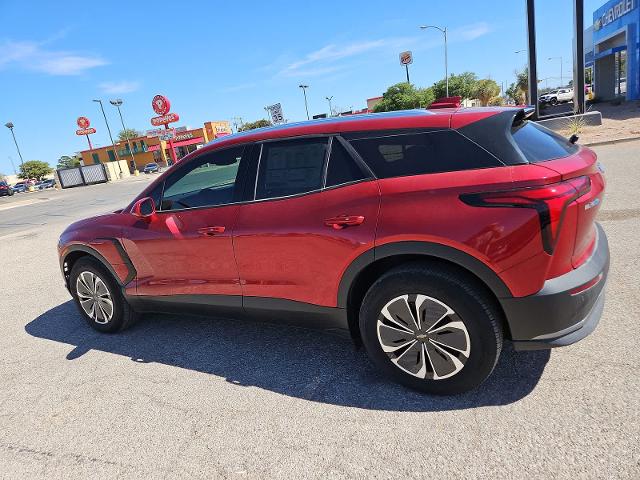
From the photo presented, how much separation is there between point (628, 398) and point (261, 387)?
86.4 inches

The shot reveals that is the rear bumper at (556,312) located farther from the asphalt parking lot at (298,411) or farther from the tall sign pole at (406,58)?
the tall sign pole at (406,58)

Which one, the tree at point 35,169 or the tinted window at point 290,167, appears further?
the tree at point 35,169

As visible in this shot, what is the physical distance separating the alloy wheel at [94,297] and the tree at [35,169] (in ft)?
329

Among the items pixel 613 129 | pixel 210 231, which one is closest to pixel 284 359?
pixel 210 231

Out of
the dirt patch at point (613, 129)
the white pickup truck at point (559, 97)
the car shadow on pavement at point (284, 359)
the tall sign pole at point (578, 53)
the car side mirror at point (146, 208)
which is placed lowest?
the dirt patch at point (613, 129)

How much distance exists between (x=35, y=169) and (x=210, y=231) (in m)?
102

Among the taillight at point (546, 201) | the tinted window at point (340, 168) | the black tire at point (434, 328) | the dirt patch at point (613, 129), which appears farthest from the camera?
the dirt patch at point (613, 129)

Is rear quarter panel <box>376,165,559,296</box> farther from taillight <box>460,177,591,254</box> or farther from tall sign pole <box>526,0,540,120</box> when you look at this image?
tall sign pole <box>526,0,540,120</box>

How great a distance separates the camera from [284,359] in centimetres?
327

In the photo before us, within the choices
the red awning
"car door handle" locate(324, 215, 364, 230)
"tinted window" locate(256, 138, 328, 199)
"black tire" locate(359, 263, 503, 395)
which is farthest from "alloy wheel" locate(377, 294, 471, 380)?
the red awning

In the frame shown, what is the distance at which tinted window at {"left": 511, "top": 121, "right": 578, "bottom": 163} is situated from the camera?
238 centimetres

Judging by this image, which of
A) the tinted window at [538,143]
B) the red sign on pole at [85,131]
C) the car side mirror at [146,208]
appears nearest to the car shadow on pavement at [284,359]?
the car side mirror at [146,208]

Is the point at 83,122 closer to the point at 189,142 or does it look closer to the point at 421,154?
the point at 189,142

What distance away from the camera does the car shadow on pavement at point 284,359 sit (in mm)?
2623
